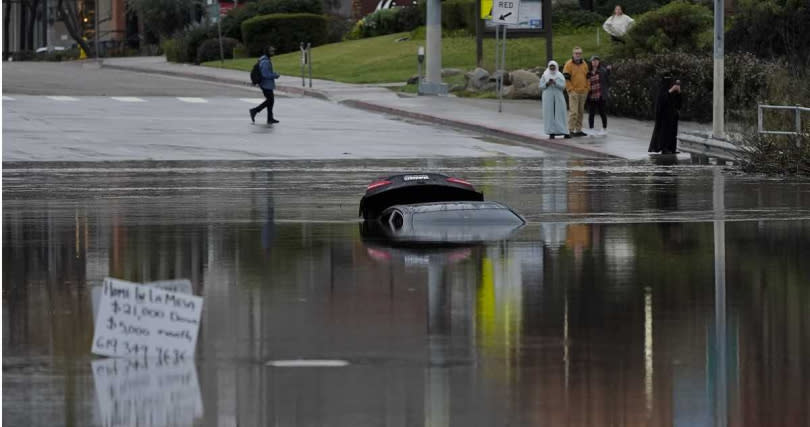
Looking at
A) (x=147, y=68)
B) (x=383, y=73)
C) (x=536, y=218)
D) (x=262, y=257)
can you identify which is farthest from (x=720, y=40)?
(x=147, y=68)

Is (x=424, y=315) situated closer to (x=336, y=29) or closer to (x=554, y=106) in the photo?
(x=554, y=106)

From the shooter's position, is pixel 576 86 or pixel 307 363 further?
pixel 576 86

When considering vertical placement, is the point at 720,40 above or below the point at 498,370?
above

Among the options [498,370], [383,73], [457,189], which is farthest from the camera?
[383,73]

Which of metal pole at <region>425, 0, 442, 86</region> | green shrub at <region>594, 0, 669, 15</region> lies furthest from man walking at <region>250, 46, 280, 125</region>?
green shrub at <region>594, 0, 669, 15</region>

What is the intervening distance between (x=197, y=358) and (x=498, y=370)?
1.77 metres

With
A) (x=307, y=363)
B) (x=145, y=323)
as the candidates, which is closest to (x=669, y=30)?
Result: (x=307, y=363)

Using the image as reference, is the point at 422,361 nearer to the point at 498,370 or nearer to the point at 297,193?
the point at 498,370

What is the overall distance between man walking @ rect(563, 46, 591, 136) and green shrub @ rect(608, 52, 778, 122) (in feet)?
16.6

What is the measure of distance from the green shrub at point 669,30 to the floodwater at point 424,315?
25.1 meters

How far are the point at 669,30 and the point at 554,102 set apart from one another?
13.2 metres

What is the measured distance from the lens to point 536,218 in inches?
757

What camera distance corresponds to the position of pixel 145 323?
9.57 m

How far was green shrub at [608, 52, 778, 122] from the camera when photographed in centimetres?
3984
